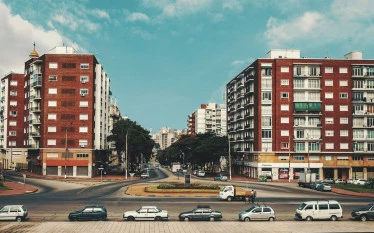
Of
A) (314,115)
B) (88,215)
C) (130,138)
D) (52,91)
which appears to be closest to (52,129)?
(52,91)

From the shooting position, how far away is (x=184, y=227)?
34.4 m

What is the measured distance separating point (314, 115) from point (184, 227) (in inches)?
3127

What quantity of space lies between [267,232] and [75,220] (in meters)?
17.6

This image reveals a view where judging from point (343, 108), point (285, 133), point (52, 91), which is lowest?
point (285, 133)

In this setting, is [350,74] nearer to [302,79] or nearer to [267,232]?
[302,79]

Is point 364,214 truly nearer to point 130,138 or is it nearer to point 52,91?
point 52,91

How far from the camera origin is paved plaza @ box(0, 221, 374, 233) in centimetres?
3291

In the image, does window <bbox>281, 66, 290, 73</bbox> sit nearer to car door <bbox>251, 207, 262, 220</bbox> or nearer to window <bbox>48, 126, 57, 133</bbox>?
window <bbox>48, 126, 57, 133</bbox>

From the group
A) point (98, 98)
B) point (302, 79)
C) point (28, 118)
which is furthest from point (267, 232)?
point (28, 118)

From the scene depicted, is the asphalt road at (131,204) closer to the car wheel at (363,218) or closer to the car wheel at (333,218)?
the car wheel at (333,218)

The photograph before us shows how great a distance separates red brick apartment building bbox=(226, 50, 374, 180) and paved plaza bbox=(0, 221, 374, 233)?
226 feet

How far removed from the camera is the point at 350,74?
105062 mm

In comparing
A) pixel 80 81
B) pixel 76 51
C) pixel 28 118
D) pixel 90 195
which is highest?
pixel 76 51

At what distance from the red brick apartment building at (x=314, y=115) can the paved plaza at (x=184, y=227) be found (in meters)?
69.0
